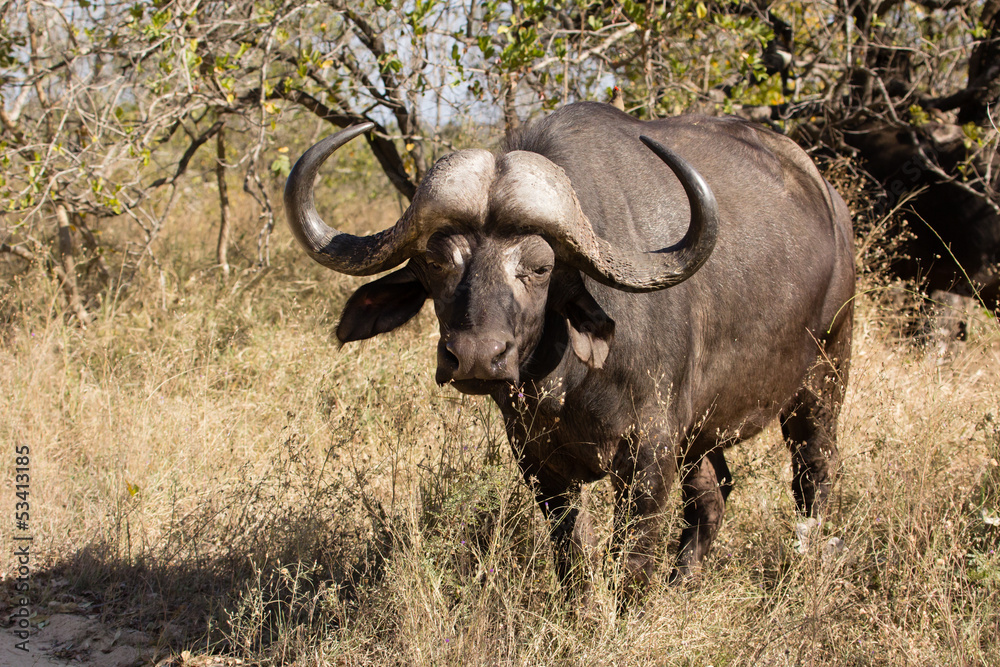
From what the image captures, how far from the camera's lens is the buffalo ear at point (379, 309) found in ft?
10.6

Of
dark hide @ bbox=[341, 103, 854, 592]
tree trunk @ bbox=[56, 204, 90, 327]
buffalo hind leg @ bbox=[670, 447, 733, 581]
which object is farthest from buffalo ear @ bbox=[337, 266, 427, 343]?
tree trunk @ bbox=[56, 204, 90, 327]

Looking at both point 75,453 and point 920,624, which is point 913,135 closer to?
point 920,624

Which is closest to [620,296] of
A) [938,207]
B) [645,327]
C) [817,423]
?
[645,327]

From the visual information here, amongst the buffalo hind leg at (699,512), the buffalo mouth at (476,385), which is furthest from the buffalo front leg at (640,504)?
the buffalo mouth at (476,385)

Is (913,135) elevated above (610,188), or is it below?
below

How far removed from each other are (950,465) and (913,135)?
10.7ft

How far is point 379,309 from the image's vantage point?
10.7 ft

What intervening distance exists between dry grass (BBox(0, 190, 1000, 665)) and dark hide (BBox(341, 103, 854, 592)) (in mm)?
195

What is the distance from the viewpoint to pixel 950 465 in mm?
3840

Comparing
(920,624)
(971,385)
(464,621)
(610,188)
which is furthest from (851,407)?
(464,621)

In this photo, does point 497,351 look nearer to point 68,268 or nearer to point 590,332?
point 590,332

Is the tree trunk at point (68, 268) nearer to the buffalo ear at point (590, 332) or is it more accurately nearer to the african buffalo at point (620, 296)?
the african buffalo at point (620, 296)

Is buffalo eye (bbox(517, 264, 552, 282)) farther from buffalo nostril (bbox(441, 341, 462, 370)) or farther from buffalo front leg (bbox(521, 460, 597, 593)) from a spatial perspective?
buffalo front leg (bbox(521, 460, 597, 593))

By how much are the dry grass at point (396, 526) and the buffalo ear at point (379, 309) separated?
0.47 metres
